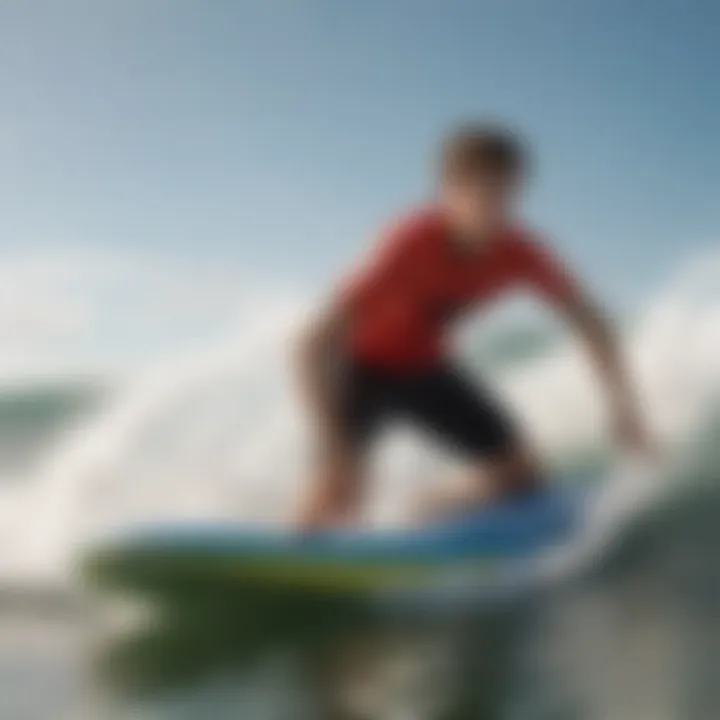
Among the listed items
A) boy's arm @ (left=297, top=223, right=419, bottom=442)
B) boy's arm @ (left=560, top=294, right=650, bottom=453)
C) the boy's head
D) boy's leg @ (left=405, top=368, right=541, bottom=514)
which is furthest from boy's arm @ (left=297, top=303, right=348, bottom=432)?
boy's arm @ (left=560, top=294, right=650, bottom=453)

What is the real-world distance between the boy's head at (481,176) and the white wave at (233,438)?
207 mm

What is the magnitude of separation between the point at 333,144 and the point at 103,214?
0.33m

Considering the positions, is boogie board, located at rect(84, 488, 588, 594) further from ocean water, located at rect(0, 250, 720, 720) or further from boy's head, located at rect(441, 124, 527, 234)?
boy's head, located at rect(441, 124, 527, 234)

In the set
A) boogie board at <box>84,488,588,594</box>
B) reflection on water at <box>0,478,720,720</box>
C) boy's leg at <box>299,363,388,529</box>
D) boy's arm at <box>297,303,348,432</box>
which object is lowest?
reflection on water at <box>0,478,720,720</box>

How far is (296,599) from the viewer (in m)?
1.44

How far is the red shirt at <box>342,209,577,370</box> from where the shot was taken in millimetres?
1492

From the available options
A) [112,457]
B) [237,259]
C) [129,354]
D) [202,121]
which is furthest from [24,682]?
[202,121]

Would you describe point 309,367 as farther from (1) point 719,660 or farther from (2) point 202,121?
(1) point 719,660

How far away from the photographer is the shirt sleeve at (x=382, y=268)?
1490 millimetres

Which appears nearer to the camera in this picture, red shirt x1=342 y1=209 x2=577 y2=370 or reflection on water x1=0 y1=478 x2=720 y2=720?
reflection on water x1=0 y1=478 x2=720 y2=720

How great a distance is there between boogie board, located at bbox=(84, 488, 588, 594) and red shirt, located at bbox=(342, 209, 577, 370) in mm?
230

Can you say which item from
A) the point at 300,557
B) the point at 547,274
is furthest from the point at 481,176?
the point at 300,557

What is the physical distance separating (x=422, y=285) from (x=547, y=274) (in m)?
0.18

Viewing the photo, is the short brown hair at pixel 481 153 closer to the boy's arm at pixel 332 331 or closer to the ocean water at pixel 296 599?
the boy's arm at pixel 332 331
